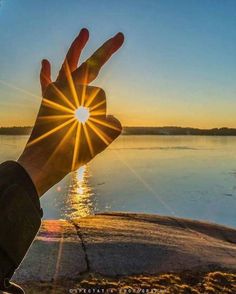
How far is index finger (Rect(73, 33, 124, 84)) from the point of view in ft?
3.53

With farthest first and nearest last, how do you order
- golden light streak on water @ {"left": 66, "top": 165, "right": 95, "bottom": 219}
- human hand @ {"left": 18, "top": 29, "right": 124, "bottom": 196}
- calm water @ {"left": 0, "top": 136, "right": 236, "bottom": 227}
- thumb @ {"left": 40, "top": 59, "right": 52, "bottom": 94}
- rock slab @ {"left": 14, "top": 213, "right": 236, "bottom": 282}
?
calm water @ {"left": 0, "top": 136, "right": 236, "bottom": 227} < golden light streak on water @ {"left": 66, "top": 165, "right": 95, "bottom": 219} < rock slab @ {"left": 14, "top": 213, "right": 236, "bottom": 282} < thumb @ {"left": 40, "top": 59, "right": 52, "bottom": 94} < human hand @ {"left": 18, "top": 29, "right": 124, "bottom": 196}

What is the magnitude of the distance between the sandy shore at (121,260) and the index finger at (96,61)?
6343 mm

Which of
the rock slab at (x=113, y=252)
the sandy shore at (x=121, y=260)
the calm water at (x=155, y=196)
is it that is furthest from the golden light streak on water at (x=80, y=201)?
the sandy shore at (x=121, y=260)

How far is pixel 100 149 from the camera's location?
1.13m

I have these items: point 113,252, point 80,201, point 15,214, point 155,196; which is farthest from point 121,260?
point 155,196

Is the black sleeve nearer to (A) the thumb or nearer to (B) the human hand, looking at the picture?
(B) the human hand

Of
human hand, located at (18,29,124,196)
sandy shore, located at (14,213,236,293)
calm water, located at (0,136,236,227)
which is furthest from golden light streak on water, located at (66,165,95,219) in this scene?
human hand, located at (18,29,124,196)

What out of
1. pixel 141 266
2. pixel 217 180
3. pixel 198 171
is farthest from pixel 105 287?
pixel 198 171

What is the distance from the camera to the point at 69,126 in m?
1.02

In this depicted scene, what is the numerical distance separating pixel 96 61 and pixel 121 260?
7570mm

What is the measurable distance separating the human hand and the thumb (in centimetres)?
25

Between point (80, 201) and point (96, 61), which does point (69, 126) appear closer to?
point (96, 61)

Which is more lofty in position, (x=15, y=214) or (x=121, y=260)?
(x=15, y=214)

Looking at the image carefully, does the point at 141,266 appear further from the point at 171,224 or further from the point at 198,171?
the point at 198,171
